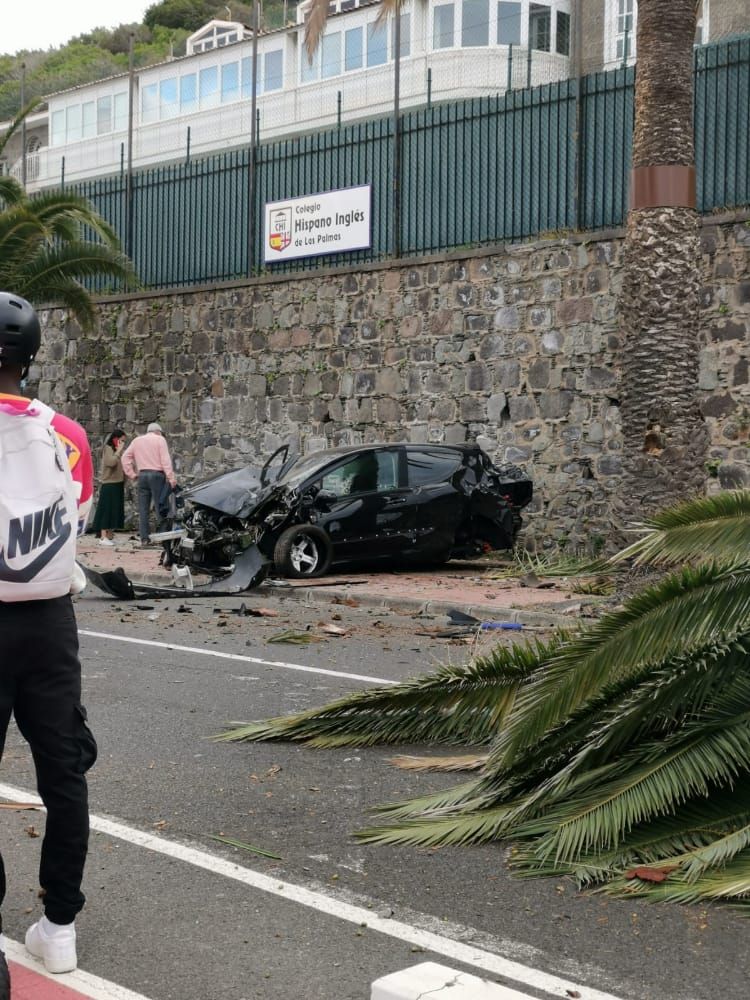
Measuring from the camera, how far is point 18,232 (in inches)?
840

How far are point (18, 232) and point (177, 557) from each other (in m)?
8.55

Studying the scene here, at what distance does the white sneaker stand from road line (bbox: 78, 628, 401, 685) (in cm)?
460

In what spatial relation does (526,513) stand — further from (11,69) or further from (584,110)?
(11,69)

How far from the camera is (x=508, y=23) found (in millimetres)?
37781

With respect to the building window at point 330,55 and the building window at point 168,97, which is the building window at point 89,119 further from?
the building window at point 330,55

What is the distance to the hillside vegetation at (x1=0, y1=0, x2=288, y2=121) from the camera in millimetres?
70438

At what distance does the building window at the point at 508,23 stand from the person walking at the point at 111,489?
20.7 meters

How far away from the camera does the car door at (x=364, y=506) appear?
15.6m

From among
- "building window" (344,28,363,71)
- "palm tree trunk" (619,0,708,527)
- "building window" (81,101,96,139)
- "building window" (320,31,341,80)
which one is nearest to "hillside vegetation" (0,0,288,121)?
"building window" (81,101,96,139)

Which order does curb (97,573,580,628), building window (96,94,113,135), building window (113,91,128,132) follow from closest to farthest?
1. curb (97,573,580,628)
2. building window (113,91,128,132)
3. building window (96,94,113,135)

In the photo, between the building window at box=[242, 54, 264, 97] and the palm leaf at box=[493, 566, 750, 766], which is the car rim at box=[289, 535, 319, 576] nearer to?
the palm leaf at box=[493, 566, 750, 766]

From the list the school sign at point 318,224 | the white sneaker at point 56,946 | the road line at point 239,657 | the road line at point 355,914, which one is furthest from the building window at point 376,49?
the white sneaker at point 56,946

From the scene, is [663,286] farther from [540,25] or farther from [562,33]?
[540,25]

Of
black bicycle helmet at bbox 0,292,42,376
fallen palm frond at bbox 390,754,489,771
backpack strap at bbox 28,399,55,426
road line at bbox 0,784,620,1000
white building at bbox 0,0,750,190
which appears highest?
white building at bbox 0,0,750,190
